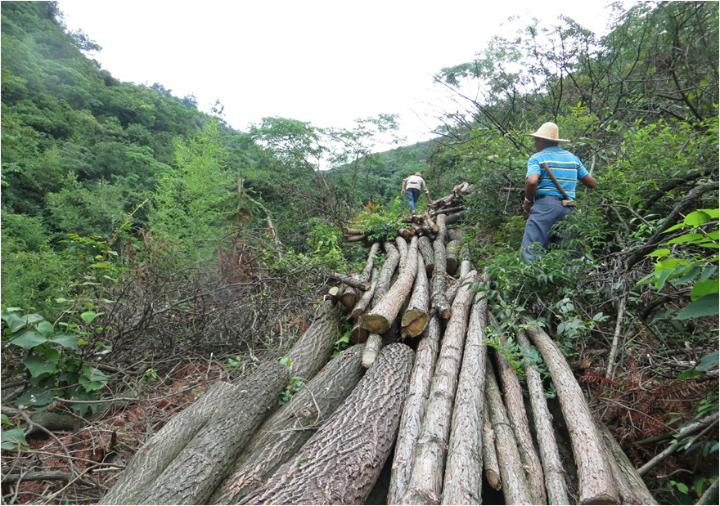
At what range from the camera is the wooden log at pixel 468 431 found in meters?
1.56

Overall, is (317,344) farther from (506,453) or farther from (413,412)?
(506,453)

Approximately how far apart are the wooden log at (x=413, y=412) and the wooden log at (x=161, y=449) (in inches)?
57.6

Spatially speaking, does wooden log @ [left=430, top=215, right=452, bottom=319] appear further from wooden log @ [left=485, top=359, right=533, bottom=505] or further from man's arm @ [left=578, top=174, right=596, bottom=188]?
man's arm @ [left=578, top=174, right=596, bottom=188]

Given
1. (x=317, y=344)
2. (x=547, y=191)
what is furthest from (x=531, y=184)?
(x=317, y=344)

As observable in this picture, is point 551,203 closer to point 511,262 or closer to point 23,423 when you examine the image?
point 511,262

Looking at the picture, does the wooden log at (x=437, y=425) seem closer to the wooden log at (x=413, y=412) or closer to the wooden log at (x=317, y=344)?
the wooden log at (x=413, y=412)

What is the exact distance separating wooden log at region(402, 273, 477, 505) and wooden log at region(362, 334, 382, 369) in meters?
0.63

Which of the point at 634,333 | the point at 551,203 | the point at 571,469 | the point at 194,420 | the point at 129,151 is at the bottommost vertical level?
the point at 571,469

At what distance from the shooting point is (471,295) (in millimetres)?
3527

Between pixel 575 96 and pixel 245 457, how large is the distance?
371 inches

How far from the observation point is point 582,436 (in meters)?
1.77

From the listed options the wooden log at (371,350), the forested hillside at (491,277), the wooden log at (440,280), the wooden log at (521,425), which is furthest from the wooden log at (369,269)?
the wooden log at (521,425)

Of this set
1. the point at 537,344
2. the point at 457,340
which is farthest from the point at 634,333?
the point at 457,340

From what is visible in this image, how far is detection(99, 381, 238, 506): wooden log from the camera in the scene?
196cm
